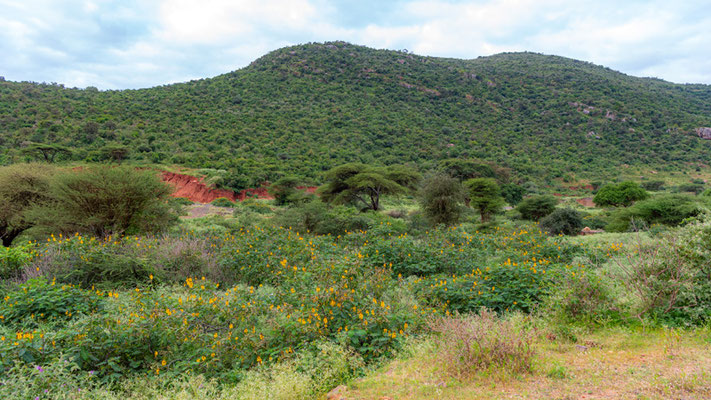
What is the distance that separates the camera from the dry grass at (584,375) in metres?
2.82

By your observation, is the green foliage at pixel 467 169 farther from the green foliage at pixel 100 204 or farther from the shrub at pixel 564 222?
the green foliage at pixel 100 204

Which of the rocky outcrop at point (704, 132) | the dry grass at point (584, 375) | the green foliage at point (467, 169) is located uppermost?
the rocky outcrop at point (704, 132)

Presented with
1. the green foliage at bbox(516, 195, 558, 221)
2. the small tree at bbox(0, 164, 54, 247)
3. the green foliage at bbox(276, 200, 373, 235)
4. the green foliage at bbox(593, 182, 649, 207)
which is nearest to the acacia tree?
the green foliage at bbox(276, 200, 373, 235)

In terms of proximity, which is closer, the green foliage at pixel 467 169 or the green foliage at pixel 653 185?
the green foliage at pixel 467 169

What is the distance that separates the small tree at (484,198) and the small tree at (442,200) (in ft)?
13.5

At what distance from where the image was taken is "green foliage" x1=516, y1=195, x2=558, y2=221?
2197cm

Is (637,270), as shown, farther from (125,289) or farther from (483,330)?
(125,289)

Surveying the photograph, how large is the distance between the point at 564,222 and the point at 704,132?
52.4m

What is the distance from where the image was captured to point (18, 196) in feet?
37.8

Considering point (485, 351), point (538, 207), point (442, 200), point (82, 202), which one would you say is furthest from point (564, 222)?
point (82, 202)

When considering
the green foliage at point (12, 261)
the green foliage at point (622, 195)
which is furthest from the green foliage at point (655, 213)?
the green foliage at point (12, 261)

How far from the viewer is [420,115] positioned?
56969 millimetres

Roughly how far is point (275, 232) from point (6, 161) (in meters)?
31.9

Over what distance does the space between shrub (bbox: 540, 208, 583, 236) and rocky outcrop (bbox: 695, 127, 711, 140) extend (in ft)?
167
